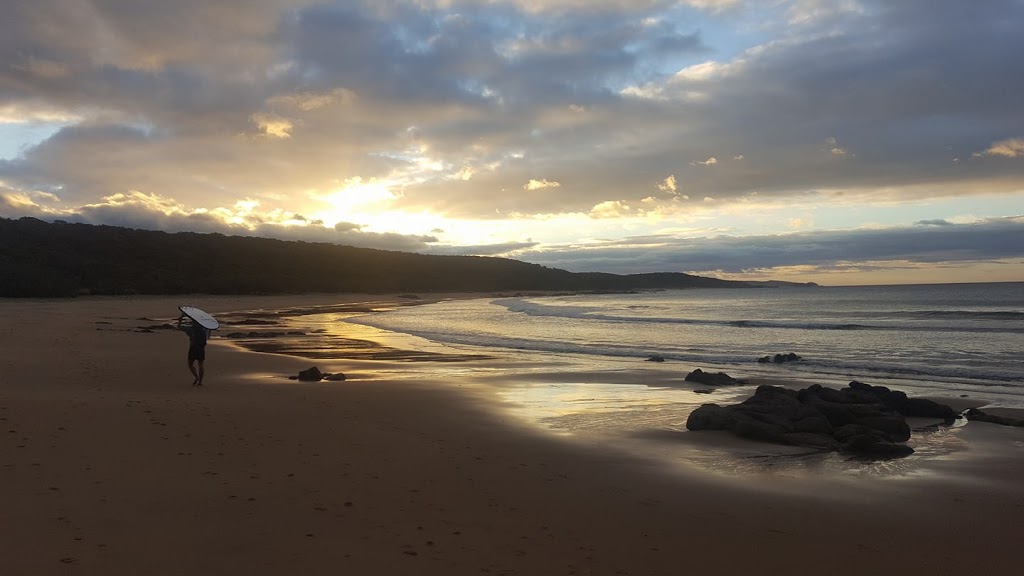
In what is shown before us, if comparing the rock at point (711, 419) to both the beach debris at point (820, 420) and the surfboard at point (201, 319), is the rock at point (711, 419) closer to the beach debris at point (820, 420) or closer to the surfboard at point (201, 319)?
the beach debris at point (820, 420)

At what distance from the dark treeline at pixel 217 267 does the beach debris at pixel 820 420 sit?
66.6m

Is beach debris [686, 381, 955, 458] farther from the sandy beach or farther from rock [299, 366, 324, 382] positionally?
Result: rock [299, 366, 324, 382]

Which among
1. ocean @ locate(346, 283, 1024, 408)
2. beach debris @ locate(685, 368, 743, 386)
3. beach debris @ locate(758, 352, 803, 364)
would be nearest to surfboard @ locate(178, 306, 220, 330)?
ocean @ locate(346, 283, 1024, 408)

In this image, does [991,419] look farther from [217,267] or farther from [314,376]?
[217,267]

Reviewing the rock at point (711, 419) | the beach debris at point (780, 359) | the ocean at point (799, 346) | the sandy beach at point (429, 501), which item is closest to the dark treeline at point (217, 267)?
the ocean at point (799, 346)

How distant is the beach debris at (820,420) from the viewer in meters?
9.54

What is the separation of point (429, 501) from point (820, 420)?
673 centimetres

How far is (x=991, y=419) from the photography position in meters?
11.8

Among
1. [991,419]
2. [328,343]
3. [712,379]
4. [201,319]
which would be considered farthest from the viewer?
[328,343]

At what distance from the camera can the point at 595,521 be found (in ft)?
20.2

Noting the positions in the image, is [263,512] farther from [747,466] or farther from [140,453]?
[747,466]

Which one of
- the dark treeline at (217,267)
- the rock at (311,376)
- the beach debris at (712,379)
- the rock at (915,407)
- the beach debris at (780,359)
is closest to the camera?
the rock at (915,407)

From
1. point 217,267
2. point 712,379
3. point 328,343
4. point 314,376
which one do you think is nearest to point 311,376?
point 314,376

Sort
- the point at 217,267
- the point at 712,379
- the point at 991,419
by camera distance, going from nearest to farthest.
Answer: the point at 991,419 → the point at 712,379 → the point at 217,267
